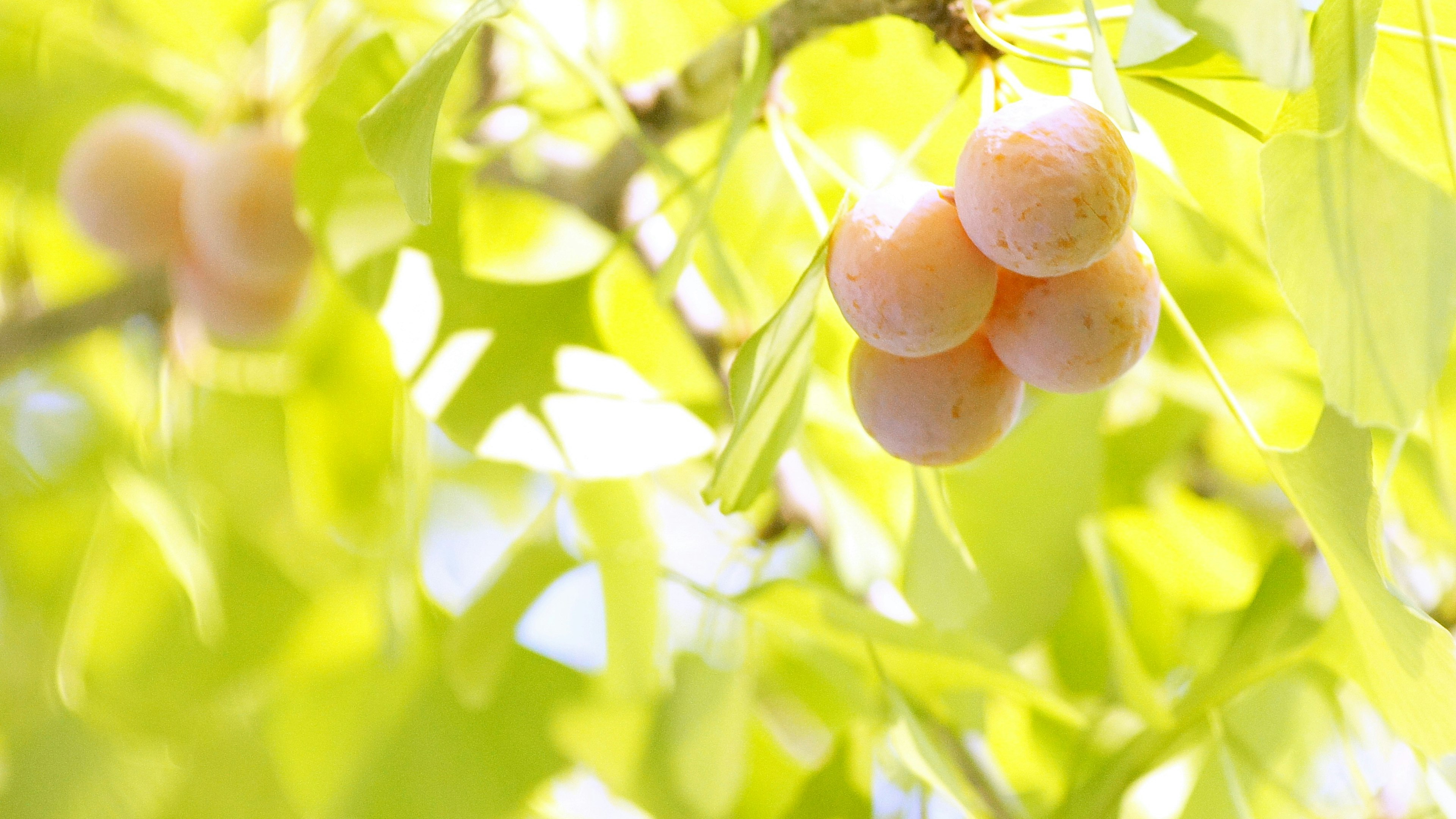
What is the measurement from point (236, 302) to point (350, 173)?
15cm

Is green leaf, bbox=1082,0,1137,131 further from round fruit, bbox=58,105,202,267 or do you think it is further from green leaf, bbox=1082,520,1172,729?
round fruit, bbox=58,105,202,267

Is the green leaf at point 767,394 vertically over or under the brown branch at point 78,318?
over

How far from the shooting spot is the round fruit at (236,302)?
0.46m

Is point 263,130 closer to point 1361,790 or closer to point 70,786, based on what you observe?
point 70,786

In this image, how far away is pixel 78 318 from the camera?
0.51 meters

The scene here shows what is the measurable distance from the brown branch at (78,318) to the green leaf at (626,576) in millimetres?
296

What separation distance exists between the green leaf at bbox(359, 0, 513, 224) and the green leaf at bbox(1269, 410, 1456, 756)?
0.19 m

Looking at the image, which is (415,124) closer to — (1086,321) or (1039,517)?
(1086,321)

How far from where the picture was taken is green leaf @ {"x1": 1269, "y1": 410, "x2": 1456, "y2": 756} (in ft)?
0.69

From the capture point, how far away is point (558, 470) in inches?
12.7

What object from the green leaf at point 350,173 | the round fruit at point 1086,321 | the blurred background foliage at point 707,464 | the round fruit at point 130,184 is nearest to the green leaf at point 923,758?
the blurred background foliage at point 707,464

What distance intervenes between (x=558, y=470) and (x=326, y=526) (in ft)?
0.73

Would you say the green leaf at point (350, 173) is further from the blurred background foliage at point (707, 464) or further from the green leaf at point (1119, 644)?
the green leaf at point (1119, 644)

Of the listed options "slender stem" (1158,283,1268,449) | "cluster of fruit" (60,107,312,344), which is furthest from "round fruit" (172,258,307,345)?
"slender stem" (1158,283,1268,449)
